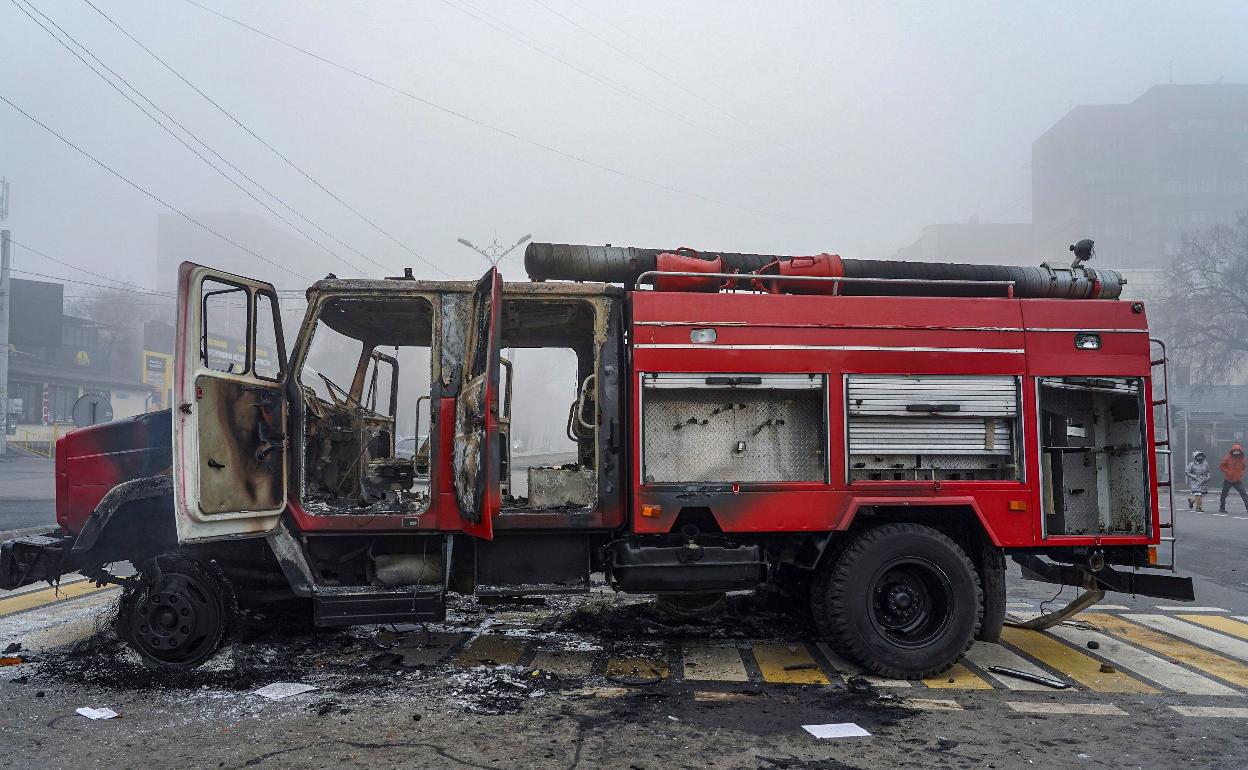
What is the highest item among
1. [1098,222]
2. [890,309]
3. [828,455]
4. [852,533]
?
[1098,222]

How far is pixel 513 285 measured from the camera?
5340 millimetres

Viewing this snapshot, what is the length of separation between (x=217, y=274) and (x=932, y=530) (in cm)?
496

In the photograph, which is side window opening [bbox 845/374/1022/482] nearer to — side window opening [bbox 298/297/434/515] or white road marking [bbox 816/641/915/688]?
white road marking [bbox 816/641/915/688]

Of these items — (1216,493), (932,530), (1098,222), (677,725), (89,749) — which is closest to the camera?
(89,749)

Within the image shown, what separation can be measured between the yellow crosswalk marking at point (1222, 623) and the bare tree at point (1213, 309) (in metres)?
33.0

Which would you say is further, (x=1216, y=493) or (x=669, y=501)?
(x=1216, y=493)

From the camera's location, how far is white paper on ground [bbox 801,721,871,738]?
4.21m

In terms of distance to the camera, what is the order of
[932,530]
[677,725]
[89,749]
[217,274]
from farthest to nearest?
[932,530] → [217,274] → [677,725] → [89,749]

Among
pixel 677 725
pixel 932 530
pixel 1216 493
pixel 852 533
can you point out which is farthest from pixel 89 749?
pixel 1216 493

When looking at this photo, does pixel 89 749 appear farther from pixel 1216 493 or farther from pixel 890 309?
pixel 1216 493

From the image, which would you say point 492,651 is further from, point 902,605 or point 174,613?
point 902,605

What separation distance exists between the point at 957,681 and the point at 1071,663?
3.52ft

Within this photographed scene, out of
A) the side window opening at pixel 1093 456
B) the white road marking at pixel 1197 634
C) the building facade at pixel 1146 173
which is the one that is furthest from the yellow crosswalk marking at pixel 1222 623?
the building facade at pixel 1146 173

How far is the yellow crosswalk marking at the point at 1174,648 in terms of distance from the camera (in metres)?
5.46
